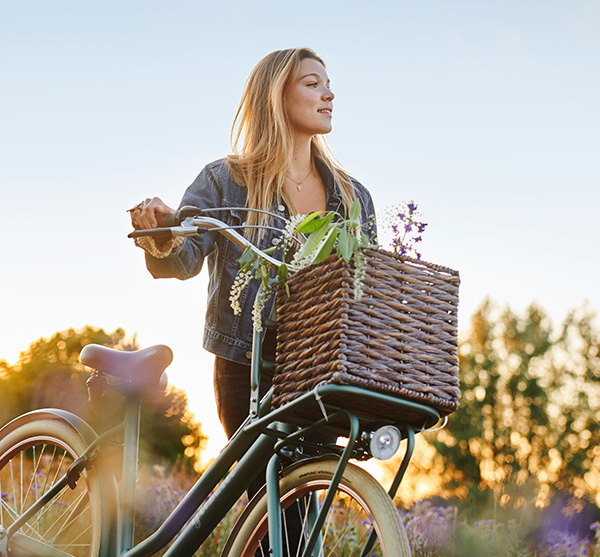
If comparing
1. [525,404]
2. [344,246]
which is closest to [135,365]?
[344,246]

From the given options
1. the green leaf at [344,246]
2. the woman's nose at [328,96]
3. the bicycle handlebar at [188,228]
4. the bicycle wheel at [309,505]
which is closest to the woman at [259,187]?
the woman's nose at [328,96]

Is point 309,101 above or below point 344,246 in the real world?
above

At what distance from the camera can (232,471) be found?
2221 millimetres

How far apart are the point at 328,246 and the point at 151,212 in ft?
1.83

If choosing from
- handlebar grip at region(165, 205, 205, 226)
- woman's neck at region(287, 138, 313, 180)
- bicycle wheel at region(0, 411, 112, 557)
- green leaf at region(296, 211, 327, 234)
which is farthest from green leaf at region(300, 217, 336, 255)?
bicycle wheel at region(0, 411, 112, 557)

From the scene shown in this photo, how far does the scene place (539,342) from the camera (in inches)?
1062

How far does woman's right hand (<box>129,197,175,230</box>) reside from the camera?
2074 mm

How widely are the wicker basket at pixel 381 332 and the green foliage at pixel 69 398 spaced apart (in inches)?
449

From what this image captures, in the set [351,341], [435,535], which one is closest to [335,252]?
[351,341]

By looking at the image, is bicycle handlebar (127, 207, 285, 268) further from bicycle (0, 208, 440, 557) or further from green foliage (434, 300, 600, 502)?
green foliage (434, 300, 600, 502)

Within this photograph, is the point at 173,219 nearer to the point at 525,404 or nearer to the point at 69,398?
the point at 69,398

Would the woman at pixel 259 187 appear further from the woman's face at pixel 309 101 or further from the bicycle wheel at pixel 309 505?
the bicycle wheel at pixel 309 505

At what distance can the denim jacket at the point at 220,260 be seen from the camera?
2445mm

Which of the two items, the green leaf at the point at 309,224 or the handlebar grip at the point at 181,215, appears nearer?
the green leaf at the point at 309,224
